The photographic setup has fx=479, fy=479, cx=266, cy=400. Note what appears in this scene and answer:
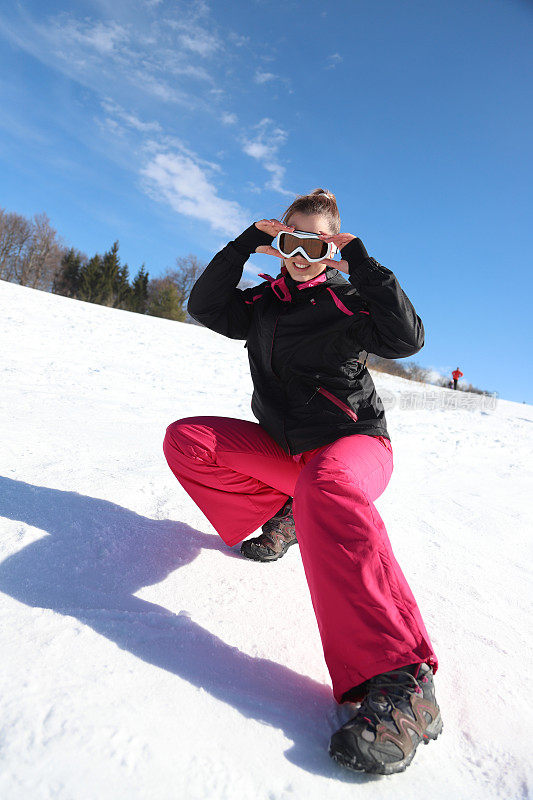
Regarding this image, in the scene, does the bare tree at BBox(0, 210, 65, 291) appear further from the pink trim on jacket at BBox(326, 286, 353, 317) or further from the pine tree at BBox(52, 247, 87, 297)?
the pink trim on jacket at BBox(326, 286, 353, 317)

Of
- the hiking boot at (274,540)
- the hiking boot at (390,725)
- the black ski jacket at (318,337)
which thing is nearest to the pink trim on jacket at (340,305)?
the black ski jacket at (318,337)

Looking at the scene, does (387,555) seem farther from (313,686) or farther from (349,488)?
(313,686)

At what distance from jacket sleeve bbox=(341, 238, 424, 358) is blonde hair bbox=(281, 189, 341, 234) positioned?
0.27 metres

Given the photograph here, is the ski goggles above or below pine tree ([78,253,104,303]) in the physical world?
below

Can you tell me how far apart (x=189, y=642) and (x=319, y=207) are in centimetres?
157

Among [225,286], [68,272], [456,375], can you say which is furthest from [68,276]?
[225,286]

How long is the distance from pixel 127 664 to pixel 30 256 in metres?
42.7

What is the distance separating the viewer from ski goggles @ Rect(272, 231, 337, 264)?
1.75 m

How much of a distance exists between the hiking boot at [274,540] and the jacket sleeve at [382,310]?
793 mm

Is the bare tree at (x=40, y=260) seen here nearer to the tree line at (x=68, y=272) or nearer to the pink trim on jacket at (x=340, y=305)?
the tree line at (x=68, y=272)

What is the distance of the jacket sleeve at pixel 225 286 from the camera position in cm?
195

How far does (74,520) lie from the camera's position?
183cm

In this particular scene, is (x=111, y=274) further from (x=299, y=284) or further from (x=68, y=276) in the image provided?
(x=299, y=284)

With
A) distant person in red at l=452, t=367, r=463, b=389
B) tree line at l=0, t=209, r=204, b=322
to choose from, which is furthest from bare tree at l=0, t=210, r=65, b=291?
distant person in red at l=452, t=367, r=463, b=389
